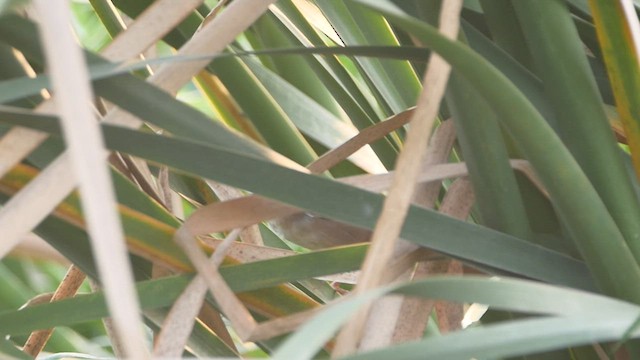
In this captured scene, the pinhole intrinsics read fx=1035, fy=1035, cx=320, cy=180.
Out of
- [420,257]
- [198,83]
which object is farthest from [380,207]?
[198,83]

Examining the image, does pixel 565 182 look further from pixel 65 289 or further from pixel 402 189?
pixel 65 289

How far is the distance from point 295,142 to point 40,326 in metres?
0.19

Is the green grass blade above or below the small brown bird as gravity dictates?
below

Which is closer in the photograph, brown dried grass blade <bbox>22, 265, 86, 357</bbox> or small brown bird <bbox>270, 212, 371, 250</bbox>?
small brown bird <bbox>270, 212, 371, 250</bbox>

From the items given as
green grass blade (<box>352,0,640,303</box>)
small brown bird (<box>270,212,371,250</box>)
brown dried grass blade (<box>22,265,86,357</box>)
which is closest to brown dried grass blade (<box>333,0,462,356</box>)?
green grass blade (<box>352,0,640,303</box>)

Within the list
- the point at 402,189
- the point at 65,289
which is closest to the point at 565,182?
the point at 402,189

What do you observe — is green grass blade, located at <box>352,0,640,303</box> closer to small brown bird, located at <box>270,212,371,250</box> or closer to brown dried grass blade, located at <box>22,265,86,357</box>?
small brown bird, located at <box>270,212,371,250</box>

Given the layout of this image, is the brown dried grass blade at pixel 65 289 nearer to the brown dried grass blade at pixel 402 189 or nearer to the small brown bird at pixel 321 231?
the small brown bird at pixel 321 231

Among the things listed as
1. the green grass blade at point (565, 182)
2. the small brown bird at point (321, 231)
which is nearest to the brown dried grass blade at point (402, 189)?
the green grass blade at point (565, 182)

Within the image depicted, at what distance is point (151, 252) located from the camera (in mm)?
412

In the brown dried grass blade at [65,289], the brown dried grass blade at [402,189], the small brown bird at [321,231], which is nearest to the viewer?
the brown dried grass blade at [402,189]

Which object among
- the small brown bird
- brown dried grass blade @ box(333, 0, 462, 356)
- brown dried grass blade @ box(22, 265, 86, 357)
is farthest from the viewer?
brown dried grass blade @ box(22, 265, 86, 357)

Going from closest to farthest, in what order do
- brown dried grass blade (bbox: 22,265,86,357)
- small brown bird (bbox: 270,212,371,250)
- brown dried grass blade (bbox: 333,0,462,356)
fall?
brown dried grass blade (bbox: 333,0,462,356) → small brown bird (bbox: 270,212,371,250) → brown dried grass blade (bbox: 22,265,86,357)

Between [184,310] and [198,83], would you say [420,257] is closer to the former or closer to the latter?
[184,310]
